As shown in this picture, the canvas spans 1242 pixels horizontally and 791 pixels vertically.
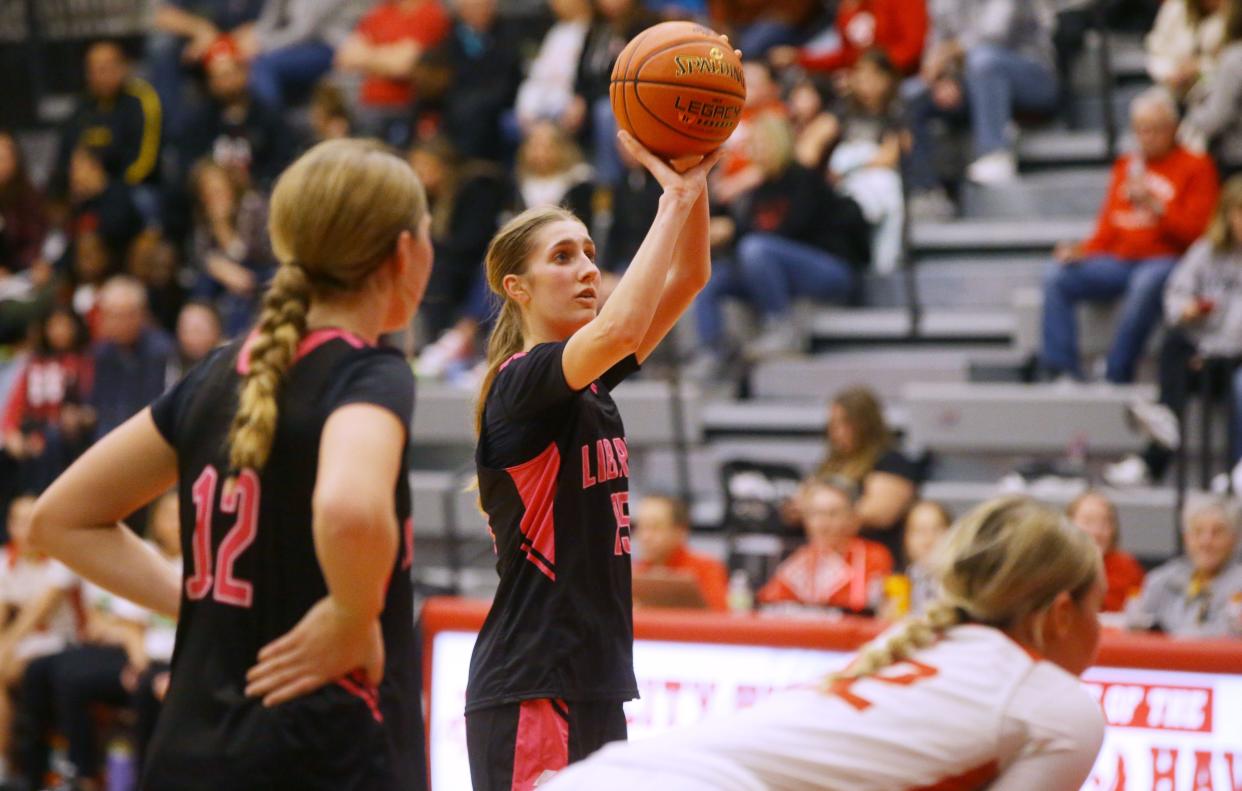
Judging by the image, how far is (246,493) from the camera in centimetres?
262

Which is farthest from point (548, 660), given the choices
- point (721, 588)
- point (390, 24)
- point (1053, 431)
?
point (390, 24)

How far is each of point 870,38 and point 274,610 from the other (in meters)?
8.79

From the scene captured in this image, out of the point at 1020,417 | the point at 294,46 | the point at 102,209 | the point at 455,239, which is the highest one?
the point at 294,46

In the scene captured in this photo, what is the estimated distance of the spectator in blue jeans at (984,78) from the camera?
10.0m

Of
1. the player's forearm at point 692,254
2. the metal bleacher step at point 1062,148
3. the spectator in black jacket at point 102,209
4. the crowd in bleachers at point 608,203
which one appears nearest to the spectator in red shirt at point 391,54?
the crowd in bleachers at point 608,203

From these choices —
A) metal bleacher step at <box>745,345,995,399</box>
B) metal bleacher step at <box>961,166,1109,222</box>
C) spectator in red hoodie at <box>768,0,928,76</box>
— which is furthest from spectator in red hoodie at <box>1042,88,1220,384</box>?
spectator in red hoodie at <box>768,0,928,76</box>

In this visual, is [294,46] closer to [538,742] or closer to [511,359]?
[511,359]

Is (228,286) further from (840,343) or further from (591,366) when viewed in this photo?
(591,366)

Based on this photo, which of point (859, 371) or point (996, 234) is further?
point (996, 234)

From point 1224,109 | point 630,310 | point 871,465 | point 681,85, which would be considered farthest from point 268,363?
point 1224,109

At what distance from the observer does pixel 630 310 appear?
3238mm

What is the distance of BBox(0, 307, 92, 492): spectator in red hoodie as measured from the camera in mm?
10422

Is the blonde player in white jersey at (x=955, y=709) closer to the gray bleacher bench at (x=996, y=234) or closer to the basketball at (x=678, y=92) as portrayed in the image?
the basketball at (x=678, y=92)

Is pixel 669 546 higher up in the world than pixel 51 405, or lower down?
lower down
